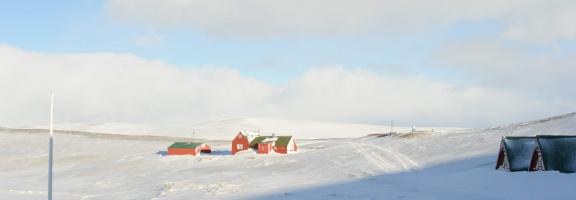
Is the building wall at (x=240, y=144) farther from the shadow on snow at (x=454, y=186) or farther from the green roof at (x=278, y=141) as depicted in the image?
the shadow on snow at (x=454, y=186)

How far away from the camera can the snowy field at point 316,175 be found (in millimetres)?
29625

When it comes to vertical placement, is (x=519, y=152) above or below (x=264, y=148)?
above

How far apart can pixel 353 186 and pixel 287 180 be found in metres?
7.83

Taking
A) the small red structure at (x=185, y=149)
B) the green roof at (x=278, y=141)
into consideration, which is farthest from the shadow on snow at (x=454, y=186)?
the small red structure at (x=185, y=149)

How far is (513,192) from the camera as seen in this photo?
26.6 meters

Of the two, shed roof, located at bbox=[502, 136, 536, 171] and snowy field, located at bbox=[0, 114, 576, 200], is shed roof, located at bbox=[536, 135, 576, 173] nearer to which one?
snowy field, located at bbox=[0, 114, 576, 200]

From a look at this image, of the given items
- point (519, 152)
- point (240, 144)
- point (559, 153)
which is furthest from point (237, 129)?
point (559, 153)

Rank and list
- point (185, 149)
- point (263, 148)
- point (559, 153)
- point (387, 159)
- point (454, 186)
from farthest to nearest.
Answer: point (185, 149) → point (263, 148) → point (387, 159) → point (559, 153) → point (454, 186)

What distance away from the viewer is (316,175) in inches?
1678

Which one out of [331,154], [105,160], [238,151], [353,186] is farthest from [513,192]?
[105,160]

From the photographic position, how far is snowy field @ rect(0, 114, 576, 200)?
1166 inches

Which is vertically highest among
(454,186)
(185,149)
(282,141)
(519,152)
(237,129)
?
(237,129)

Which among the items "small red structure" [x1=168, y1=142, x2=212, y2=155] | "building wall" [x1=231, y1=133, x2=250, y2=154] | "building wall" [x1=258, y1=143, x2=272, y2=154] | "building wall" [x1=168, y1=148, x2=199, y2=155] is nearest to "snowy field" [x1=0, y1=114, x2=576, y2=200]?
"building wall" [x1=168, y1=148, x2=199, y2=155]

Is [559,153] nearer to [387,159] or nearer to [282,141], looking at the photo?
[387,159]
